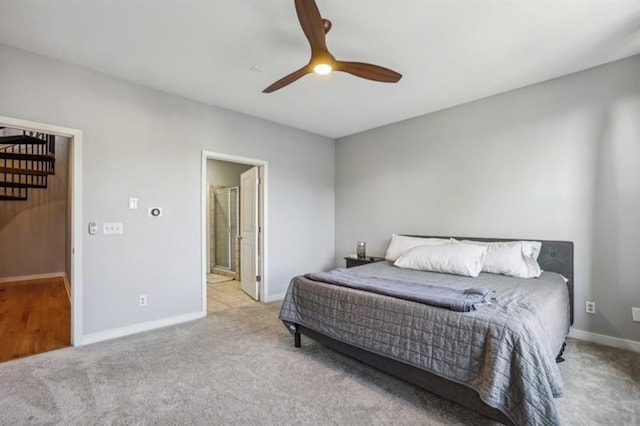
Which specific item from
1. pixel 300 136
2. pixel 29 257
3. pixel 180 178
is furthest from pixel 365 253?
pixel 29 257

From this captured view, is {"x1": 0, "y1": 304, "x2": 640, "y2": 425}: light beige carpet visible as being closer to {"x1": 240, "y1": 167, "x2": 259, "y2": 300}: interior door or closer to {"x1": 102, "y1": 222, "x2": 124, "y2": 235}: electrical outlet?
{"x1": 102, "y1": 222, "x2": 124, "y2": 235}: electrical outlet

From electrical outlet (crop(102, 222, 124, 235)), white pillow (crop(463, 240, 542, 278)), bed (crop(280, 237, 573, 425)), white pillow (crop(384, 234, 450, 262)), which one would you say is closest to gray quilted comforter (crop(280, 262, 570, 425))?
bed (crop(280, 237, 573, 425))

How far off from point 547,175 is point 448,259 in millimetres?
1368

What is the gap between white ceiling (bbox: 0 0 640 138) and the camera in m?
2.11

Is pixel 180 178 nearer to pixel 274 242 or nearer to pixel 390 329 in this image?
pixel 274 242

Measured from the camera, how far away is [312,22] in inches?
71.4

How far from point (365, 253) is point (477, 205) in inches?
69.0

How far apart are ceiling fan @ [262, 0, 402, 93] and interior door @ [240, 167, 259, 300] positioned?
2.11 metres

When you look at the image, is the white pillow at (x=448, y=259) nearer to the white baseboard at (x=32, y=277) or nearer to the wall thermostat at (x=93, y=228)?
the wall thermostat at (x=93, y=228)

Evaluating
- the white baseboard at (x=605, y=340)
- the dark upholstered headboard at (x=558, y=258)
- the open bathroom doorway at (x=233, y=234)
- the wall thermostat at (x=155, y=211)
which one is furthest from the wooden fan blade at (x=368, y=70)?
the white baseboard at (x=605, y=340)

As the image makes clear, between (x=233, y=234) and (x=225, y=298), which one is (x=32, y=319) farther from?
(x=233, y=234)

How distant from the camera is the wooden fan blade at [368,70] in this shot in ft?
7.30

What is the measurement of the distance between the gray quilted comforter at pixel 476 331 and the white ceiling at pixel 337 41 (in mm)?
2003

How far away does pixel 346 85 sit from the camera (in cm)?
328
